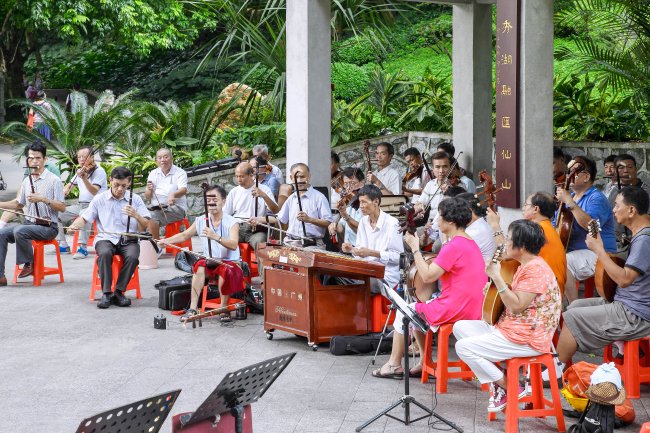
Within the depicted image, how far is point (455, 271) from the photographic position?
7.82m

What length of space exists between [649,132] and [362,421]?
883cm

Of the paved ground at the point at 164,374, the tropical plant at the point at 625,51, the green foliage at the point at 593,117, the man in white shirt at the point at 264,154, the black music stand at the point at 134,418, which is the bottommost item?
the paved ground at the point at 164,374

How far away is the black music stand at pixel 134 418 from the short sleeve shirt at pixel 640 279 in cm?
397

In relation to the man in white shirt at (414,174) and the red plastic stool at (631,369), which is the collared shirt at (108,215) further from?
the red plastic stool at (631,369)

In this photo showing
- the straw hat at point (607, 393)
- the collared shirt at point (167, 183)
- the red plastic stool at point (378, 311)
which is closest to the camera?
the straw hat at point (607, 393)

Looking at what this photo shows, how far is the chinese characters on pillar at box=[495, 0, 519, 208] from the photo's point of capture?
9812 millimetres

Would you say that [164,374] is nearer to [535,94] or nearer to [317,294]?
[317,294]

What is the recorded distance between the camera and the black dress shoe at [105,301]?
36.7 feet

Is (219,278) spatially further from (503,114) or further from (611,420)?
(611,420)

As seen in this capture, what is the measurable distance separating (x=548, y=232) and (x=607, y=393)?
7.04 ft

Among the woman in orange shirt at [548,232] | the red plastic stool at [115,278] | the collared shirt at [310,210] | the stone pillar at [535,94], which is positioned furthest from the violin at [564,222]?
the red plastic stool at [115,278]

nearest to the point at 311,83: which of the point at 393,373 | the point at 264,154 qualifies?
the point at 264,154

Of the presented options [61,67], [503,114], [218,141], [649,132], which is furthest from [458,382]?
[61,67]

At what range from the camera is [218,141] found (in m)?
17.7
